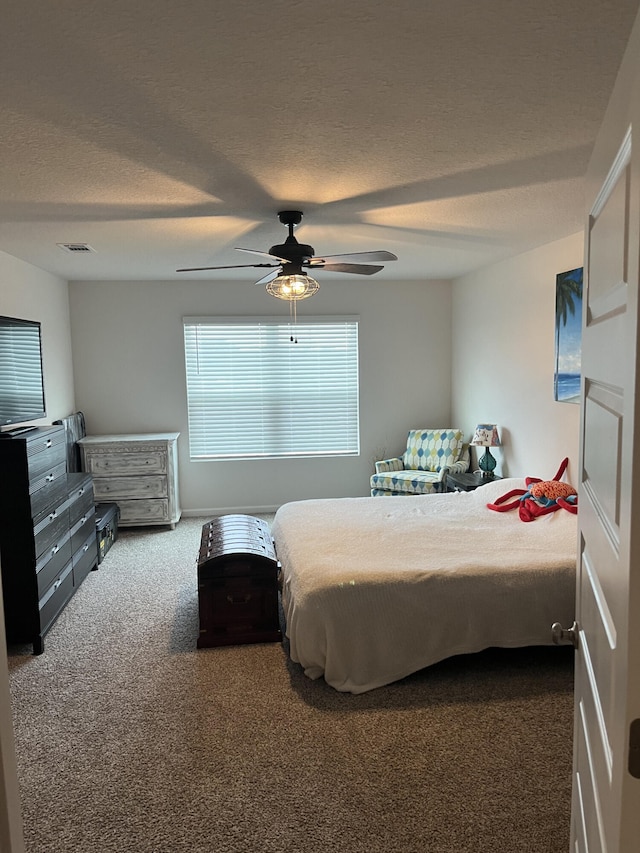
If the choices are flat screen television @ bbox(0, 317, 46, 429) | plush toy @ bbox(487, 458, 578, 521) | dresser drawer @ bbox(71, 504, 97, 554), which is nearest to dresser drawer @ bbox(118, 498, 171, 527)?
dresser drawer @ bbox(71, 504, 97, 554)

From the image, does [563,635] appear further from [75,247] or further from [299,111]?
[75,247]

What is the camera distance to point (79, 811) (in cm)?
219

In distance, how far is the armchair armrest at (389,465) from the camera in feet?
20.1

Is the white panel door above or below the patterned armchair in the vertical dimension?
above

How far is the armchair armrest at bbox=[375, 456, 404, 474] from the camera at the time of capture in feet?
20.1

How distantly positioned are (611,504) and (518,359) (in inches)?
169

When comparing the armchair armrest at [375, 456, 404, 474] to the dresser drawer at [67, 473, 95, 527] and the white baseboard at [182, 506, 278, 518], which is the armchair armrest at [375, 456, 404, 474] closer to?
the white baseboard at [182, 506, 278, 518]

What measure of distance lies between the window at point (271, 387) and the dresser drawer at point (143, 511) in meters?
0.82

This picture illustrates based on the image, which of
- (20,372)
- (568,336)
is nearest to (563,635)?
(568,336)

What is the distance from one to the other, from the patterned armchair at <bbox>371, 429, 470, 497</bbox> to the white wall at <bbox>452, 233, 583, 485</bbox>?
1.10ft

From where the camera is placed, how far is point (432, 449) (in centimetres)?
614

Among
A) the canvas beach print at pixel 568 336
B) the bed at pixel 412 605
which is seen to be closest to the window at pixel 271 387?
the canvas beach print at pixel 568 336

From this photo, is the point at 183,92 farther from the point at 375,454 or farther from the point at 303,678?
the point at 375,454

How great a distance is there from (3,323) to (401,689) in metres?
3.19
